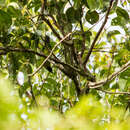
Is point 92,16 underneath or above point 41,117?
above

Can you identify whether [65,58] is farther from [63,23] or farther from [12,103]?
[12,103]


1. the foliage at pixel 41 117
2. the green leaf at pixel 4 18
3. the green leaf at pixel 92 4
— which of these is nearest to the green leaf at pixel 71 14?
the green leaf at pixel 92 4

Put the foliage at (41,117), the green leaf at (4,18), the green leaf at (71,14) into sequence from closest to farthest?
1. the foliage at (41,117)
2. the green leaf at (4,18)
3. the green leaf at (71,14)

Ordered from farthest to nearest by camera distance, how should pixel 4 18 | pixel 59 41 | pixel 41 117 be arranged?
1. pixel 59 41
2. pixel 4 18
3. pixel 41 117

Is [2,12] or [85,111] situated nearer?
[85,111]

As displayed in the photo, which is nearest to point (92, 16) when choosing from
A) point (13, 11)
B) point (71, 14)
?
point (71, 14)

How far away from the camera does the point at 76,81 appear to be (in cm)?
99

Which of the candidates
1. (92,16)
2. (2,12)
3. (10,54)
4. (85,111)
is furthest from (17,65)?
(85,111)

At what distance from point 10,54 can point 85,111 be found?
694mm

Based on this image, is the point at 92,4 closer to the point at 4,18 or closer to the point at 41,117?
the point at 4,18

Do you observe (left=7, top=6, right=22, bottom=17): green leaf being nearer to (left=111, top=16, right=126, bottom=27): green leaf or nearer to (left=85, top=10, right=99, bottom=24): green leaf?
(left=85, top=10, right=99, bottom=24): green leaf

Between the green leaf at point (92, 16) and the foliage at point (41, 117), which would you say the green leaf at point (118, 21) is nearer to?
the green leaf at point (92, 16)

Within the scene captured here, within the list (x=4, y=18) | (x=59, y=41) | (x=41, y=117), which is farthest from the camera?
(x=59, y=41)

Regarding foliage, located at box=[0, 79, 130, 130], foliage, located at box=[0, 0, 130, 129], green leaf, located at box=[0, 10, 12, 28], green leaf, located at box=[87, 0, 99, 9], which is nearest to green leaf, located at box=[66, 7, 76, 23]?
foliage, located at box=[0, 0, 130, 129]
